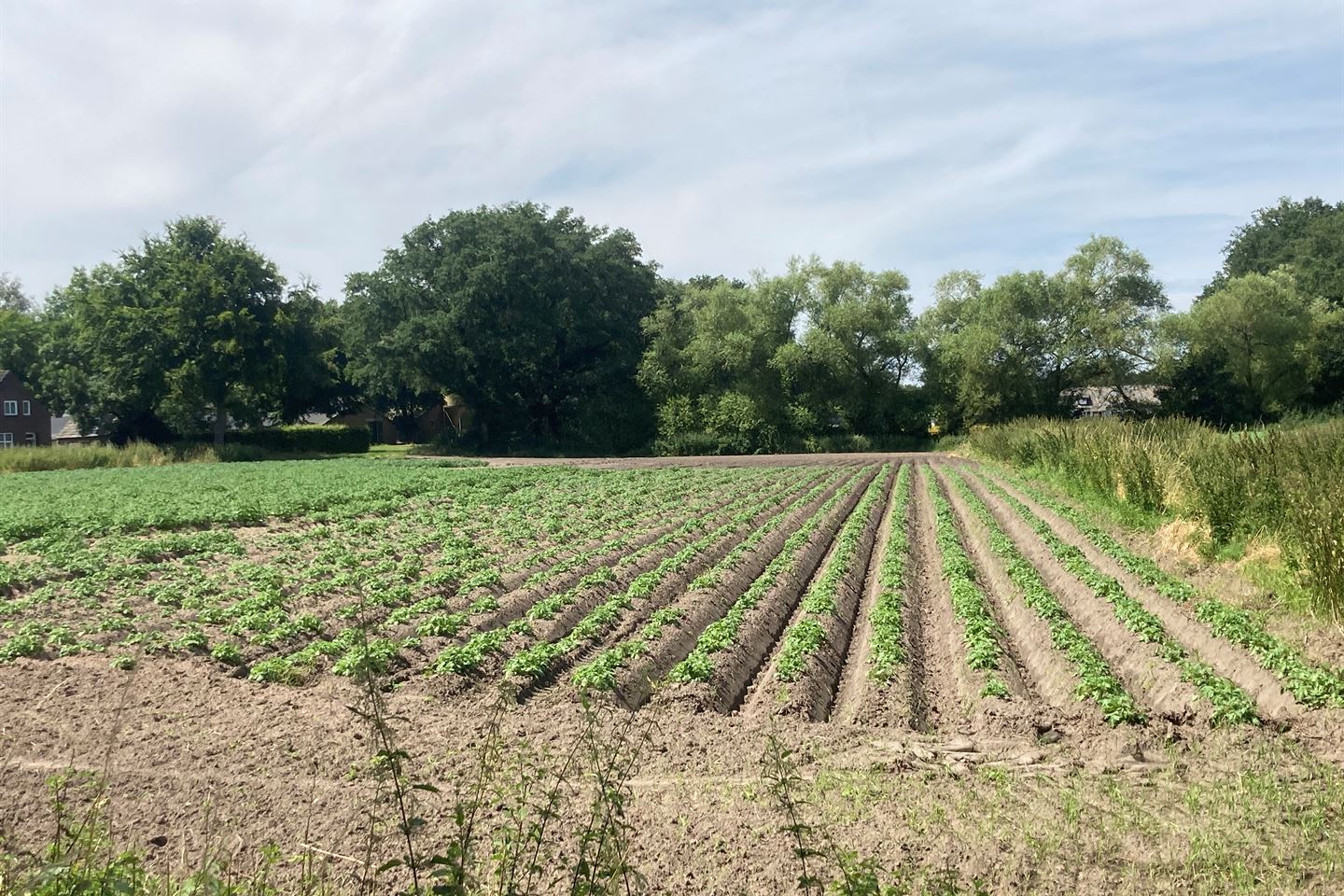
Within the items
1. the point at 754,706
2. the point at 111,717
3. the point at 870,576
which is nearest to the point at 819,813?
the point at 754,706

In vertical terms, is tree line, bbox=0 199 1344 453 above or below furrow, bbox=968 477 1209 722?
above

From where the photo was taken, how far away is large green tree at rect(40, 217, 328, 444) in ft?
181

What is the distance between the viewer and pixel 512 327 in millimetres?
A: 58500

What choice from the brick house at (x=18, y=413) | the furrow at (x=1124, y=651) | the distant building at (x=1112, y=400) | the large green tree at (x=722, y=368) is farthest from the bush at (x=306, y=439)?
the furrow at (x=1124, y=651)

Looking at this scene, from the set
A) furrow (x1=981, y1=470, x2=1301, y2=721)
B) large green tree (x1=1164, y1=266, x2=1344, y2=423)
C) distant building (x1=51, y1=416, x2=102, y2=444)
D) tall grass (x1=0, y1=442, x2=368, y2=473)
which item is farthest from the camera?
distant building (x1=51, y1=416, x2=102, y2=444)

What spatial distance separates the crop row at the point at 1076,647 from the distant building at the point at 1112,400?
1783 inches

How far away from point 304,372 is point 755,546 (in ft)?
164

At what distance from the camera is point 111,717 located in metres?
7.68

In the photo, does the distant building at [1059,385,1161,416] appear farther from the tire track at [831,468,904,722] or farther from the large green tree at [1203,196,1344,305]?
the tire track at [831,468,904,722]

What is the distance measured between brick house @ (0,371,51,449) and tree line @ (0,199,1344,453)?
49.6 feet

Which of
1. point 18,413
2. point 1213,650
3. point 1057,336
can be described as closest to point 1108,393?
point 1057,336

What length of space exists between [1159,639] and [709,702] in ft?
16.3

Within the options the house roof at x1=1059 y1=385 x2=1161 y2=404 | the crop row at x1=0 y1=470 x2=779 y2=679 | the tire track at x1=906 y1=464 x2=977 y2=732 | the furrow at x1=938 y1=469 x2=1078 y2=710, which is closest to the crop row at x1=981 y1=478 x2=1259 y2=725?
the furrow at x1=938 y1=469 x2=1078 y2=710

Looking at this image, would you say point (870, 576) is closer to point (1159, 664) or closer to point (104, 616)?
point (1159, 664)
